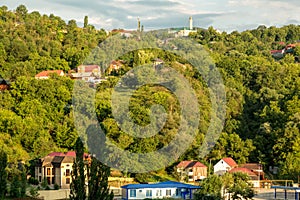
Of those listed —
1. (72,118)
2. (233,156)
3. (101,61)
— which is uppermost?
(101,61)

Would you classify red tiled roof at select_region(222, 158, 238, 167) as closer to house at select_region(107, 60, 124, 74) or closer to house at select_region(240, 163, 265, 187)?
house at select_region(240, 163, 265, 187)

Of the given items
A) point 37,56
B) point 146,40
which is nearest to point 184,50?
point 146,40

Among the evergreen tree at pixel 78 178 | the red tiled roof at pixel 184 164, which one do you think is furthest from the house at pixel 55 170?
the evergreen tree at pixel 78 178

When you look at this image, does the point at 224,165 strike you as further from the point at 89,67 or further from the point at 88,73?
the point at 89,67

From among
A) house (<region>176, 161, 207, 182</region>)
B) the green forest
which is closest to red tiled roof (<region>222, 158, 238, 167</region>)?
the green forest

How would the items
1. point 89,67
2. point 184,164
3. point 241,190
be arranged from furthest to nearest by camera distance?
point 89,67, point 184,164, point 241,190

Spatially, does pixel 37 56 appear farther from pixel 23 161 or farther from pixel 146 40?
pixel 23 161

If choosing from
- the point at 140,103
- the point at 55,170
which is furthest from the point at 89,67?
the point at 55,170
